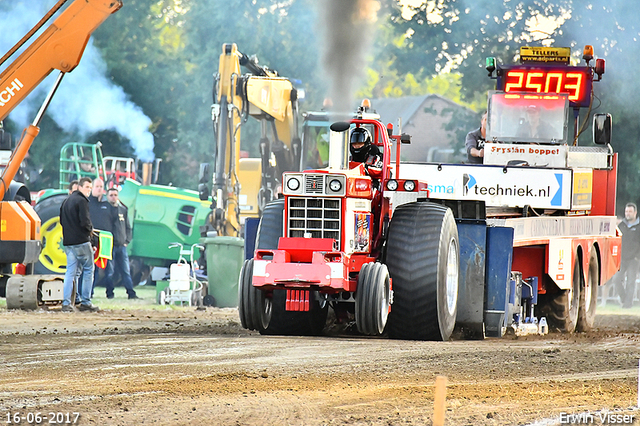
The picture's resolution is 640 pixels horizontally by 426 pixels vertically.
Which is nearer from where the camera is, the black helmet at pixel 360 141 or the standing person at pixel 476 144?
the black helmet at pixel 360 141

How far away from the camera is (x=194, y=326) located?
13.3m

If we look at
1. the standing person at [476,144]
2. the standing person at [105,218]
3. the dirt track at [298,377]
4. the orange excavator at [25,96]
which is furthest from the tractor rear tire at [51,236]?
the dirt track at [298,377]

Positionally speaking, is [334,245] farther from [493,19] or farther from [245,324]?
[493,19]

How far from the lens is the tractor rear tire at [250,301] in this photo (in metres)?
11.1

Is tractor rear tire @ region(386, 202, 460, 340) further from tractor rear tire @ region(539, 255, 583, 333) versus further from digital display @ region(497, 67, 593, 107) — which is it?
digital display @ region(497, 67, 593, 107)

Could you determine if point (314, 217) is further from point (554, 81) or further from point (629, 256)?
point (629, 256)

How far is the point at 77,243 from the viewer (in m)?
15.9

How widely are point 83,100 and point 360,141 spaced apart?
23148 millimetres

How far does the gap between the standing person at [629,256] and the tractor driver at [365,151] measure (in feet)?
38.0

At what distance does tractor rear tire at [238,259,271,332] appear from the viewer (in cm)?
1108

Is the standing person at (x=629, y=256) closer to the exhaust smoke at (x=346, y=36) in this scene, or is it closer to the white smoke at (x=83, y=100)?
the exhaust smoke at (x=346, y=36)

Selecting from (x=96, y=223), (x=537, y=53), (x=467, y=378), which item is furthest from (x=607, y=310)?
(x=467, y=378)

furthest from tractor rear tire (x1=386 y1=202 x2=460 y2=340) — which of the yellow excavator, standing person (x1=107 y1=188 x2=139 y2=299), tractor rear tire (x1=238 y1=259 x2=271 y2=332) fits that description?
standing person (x1=107 y1=188 x2=139 y2=299)

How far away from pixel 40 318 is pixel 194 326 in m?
2.16
